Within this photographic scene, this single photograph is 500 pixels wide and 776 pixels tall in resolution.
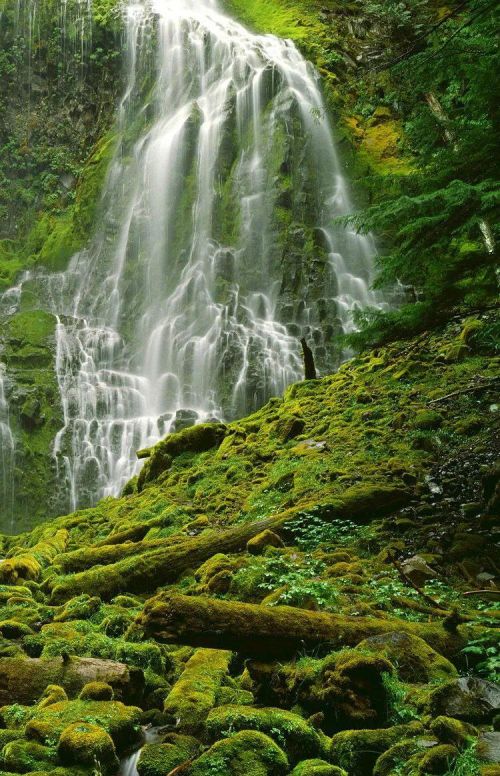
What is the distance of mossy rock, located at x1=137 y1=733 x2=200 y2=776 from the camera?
269 centimetres

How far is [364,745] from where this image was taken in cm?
259

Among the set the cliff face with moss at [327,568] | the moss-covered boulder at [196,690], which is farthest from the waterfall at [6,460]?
the moss-covered boulder at [196,690]

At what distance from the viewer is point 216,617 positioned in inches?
121

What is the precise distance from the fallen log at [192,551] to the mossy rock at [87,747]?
3.34 meters

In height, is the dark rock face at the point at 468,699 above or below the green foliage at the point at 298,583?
below

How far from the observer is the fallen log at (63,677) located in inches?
140

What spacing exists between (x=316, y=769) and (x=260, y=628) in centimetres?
85

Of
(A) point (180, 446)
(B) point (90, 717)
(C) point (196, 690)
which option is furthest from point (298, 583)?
(A) point (180, 446)

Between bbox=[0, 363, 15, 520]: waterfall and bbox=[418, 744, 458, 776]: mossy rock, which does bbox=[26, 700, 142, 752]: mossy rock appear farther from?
bbox=[0, 363, 15, 520]: waterfall

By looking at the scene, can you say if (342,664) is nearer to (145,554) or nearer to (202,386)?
(145,554)

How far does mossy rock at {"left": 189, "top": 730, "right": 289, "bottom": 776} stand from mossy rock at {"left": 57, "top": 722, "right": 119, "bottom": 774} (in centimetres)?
55

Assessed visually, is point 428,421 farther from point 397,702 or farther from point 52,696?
point 52,696

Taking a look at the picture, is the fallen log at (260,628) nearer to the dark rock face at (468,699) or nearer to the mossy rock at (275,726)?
the mossy rock at (275,726)

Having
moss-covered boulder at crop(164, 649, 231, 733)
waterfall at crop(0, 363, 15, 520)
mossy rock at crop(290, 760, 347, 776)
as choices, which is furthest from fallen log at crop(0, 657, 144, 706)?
waterfall at crop(0, 363, 15, 520)
